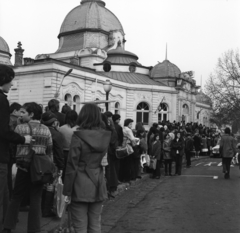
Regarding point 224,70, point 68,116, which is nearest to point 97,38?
point 224,70

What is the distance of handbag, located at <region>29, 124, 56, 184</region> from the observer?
16.8 ft

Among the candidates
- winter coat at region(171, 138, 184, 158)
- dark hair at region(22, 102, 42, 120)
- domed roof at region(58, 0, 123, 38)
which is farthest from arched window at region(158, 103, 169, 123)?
dark hair at region(22, 102, 42, 120)

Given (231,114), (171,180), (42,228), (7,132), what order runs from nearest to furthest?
(7,132), (42,228), (171,180), (231,114)

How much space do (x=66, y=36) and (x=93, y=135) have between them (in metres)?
58.7

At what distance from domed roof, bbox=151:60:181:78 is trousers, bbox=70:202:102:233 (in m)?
53.7

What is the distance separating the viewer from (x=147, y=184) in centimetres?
1187

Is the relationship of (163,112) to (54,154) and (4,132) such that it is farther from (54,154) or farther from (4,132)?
(4,132)

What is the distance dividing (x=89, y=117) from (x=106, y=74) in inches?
1904

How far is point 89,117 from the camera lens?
4.66m

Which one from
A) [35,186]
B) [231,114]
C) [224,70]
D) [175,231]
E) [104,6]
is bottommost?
[175,231]

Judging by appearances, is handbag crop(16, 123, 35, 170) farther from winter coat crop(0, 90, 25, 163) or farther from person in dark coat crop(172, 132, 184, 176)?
person in dark coat crop(172, 132, 184, 176)

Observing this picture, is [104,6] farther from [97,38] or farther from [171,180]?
[171,180]

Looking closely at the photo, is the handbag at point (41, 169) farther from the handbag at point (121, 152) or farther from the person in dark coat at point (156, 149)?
the person in dark coat at point (156, 149)

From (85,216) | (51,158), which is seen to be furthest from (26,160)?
(85,216)
